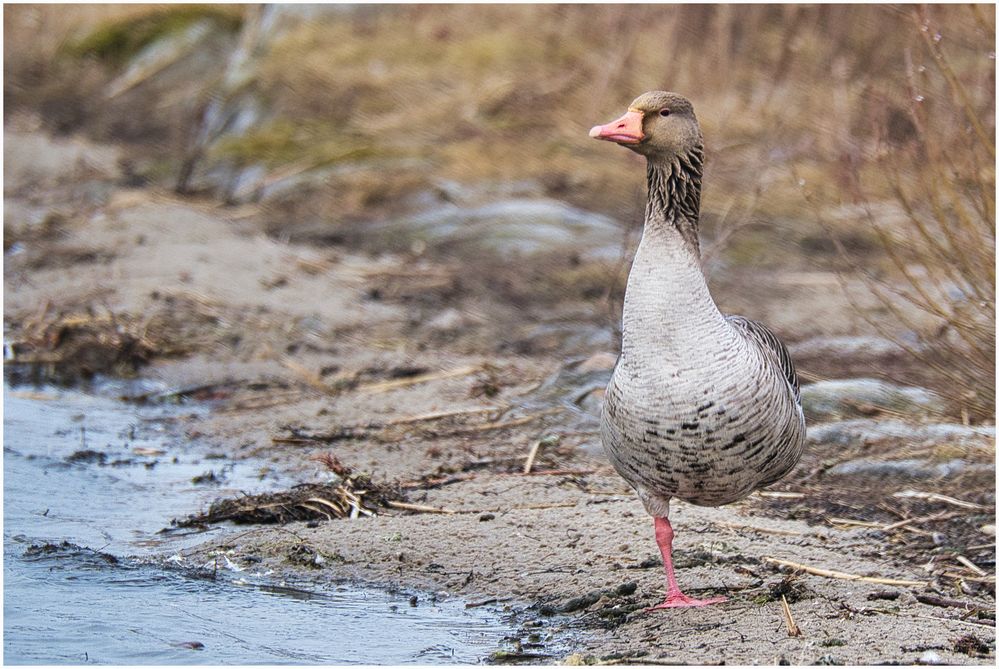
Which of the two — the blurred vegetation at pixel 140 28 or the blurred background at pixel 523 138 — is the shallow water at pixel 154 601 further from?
the blurred vegetation at pixel 140 28

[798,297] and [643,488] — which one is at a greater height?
[798,297]

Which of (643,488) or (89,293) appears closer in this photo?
(643,488)

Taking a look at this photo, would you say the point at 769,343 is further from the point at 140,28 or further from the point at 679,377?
the point at 140,28

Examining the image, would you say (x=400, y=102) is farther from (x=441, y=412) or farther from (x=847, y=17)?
(x=441, y=412)

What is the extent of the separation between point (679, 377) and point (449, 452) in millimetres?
2729

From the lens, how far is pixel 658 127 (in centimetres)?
490

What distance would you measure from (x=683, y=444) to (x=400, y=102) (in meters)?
10.6

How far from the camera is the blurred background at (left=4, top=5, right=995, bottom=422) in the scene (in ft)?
33.3

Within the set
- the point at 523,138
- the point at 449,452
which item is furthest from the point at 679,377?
the point at 523,138

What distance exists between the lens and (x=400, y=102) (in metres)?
14.6

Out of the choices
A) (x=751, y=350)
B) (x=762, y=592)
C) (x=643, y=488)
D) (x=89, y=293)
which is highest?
(x=89, y=293)

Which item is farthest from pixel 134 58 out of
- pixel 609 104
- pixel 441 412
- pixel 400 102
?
pixel 441 412

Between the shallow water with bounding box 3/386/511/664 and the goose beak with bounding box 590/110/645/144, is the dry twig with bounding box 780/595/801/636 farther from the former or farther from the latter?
the goose beak with bounding box 590/110/645/144

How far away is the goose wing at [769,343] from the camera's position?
5047mm
